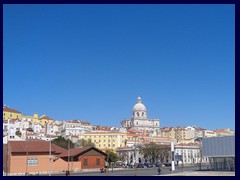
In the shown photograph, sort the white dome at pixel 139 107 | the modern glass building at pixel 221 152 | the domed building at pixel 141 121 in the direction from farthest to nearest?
the white dome at pixel 139 107 → the domed building at pixel 141 121 → the modern glass building at pixel 221 152

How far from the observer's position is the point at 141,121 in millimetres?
104438

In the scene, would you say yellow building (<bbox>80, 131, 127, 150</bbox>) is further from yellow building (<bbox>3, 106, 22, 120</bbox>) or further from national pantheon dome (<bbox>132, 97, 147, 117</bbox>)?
national pantheon dome (<bbox>132, 97, 147, 117</bbox>)

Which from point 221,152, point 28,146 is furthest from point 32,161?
point 221,152

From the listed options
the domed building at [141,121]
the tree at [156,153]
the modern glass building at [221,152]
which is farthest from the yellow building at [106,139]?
the modern glass building at [221,152]

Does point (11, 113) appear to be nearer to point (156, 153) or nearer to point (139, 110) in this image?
point (139, 110)

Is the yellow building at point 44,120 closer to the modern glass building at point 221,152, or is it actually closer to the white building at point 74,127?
the white building at point 74,127

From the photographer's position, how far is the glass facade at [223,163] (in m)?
23.9

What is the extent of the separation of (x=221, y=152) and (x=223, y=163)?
108cm

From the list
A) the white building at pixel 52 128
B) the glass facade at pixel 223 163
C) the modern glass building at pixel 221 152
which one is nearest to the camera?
the modern glass building at pixel 221 152

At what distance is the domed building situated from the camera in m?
104

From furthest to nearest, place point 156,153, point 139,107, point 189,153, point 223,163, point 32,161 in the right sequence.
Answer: point 139,107 → point 189,153 → point 156,153 → point 32,161 → point 223,163

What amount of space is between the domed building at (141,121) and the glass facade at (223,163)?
3057 inches
